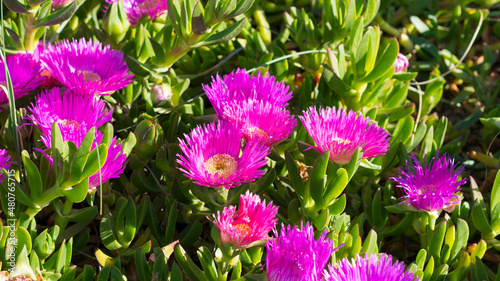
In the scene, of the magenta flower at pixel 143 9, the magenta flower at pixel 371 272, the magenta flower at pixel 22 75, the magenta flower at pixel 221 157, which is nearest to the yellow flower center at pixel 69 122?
the magenta flower at pixel 22 75

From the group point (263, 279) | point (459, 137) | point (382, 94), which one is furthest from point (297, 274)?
point (459, 137)

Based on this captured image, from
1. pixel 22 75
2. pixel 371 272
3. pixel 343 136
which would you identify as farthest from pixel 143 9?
pixel 371 272

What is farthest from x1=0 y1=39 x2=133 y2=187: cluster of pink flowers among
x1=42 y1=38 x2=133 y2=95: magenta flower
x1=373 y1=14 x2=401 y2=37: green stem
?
x1=373 y1=14 x2=401 y2=37: green stem

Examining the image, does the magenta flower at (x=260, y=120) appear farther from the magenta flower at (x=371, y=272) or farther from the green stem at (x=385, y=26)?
the green stem at (x=385, y=26)

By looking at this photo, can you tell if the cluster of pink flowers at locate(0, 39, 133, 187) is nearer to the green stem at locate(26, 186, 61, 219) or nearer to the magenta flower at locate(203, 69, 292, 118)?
the green stem at locate(26, 186, 61, 219)

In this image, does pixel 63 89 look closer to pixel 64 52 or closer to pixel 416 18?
pixel 64 52

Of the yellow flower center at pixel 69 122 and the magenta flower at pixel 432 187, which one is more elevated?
Answer: the yellow flower center at pixel 69 122
